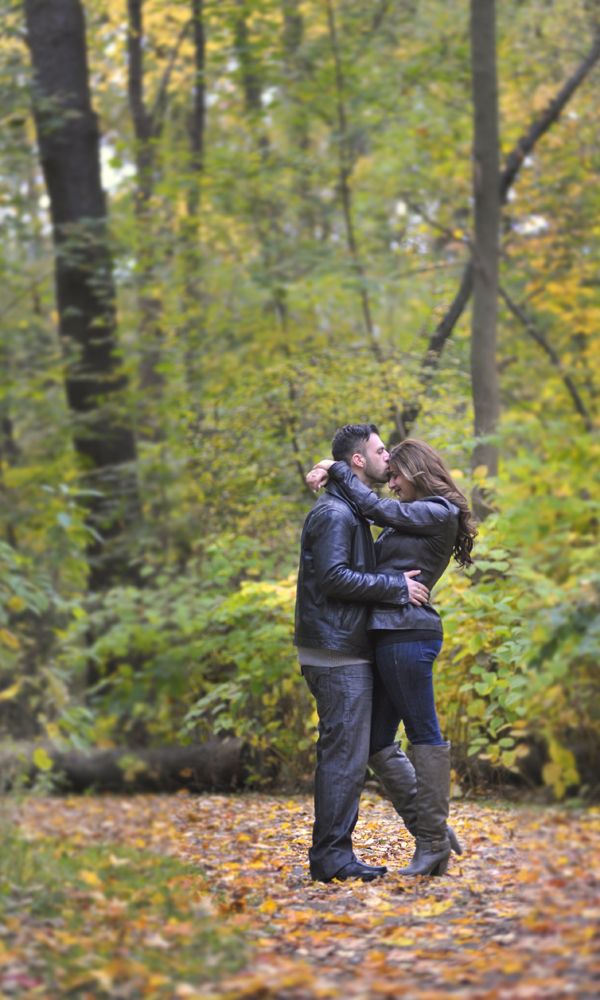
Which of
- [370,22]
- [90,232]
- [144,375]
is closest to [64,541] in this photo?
[90,232]

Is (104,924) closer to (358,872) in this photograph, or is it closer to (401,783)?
(358,872)

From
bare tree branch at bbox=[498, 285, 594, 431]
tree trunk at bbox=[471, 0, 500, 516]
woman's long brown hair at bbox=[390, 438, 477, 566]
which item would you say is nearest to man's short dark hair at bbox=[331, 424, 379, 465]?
woman's long brown hair at bbox=[390, 438, 477, 566]

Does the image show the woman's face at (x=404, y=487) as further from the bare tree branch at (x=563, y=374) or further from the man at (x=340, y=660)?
the bare tree branch at (x=563, y=374)

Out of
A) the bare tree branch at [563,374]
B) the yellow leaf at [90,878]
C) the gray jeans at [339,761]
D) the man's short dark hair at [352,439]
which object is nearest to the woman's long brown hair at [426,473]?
the man's short dark hair at [352,439]

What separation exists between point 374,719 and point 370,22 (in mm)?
12773

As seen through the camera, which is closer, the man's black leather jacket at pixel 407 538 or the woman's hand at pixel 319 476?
the man's black leather jacket at pixel 407 538

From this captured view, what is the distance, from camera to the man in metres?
5.73

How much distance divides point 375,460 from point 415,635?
35.7 inches

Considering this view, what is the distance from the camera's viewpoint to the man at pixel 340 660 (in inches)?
225

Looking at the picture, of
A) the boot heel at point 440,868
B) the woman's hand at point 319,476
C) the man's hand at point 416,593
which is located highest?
the woman's hand at point 319,476

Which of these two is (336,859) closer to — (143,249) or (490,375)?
(490,375)

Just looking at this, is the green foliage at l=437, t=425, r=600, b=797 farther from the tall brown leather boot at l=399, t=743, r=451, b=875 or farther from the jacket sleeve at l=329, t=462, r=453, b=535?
the jacket sleeve at l=329, t=462, r=453, b=535

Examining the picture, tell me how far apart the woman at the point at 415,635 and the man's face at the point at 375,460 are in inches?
3.0

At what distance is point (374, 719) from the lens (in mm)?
6031
